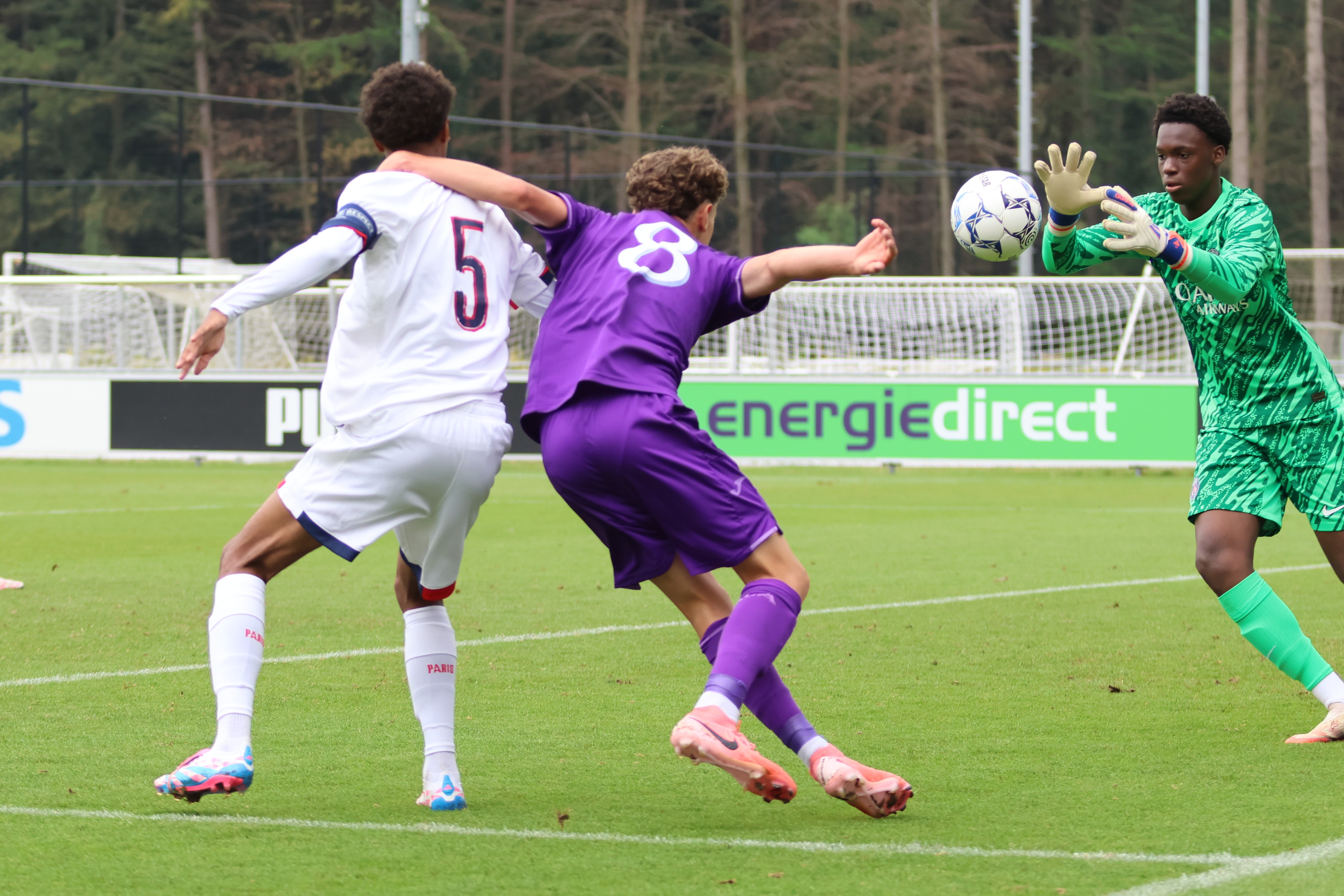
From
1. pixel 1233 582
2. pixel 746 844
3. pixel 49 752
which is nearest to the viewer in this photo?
pixel 746 844

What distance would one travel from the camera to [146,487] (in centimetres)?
1844

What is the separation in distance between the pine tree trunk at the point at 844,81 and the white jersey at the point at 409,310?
1871 inches

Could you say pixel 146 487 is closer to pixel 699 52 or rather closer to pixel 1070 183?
pixel 1070 183

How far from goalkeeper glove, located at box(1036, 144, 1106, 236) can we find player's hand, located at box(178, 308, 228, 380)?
7.85 feet

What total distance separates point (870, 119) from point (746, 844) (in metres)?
49.6

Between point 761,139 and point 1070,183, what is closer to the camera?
point 1070,183

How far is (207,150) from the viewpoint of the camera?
141ft

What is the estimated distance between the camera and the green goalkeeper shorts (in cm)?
557

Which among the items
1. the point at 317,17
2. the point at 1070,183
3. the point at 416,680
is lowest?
the point at 416,680

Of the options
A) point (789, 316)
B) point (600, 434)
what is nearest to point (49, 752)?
point (600, 434)

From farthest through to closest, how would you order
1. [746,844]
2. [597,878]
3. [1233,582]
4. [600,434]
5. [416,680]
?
[1233,582] < [416,680] < [600,434] < [746,844] < [597,878]

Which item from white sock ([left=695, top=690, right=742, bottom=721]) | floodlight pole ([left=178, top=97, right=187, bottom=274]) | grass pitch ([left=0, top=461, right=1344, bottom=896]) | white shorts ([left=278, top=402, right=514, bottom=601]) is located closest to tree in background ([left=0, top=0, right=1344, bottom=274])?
floodlight pole ([left=178, top=97, right=187, bottom=274])

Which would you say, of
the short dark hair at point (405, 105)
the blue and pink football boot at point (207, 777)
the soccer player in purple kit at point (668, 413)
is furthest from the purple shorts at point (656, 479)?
the blue and pink football boot at point (207, 777)

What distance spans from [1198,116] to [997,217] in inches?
28.7
